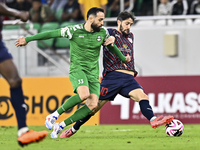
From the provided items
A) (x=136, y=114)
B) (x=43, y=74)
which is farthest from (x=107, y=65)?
(x=43, y=74)

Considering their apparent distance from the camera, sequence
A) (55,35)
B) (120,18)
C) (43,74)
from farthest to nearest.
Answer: (43,74), (120,18), (55,35)

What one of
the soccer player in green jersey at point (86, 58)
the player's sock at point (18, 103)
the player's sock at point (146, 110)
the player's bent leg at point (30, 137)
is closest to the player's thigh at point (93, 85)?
the soccer player in green jersey at point (86, 58)

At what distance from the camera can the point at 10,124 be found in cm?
1142

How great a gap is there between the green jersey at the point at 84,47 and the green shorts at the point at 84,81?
0.26ft

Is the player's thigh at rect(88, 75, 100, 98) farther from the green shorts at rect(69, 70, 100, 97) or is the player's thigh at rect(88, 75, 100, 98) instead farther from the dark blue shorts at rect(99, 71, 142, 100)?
the dark blue shorts at rect(99, 71, 142, 100)

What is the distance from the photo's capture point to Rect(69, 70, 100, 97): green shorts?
6949mm

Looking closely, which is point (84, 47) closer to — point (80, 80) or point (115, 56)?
point (80, 80)

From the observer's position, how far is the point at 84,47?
23.4 feet

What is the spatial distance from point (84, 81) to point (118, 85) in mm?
904

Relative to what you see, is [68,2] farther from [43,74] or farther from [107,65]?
[107,65]

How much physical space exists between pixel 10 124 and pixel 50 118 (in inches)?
184

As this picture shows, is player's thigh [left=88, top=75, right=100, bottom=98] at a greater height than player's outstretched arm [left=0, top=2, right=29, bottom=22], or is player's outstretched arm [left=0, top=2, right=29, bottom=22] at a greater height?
player's outstretched arm [left=0, top=2, right=29, bottom=22]

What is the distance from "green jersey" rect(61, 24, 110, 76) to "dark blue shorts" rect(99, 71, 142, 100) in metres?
0.57

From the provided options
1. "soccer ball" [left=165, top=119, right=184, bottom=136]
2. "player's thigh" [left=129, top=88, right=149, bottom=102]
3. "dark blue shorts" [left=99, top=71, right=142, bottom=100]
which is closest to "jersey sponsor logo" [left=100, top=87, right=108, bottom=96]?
"dark blue shorts" [left=99, top=71, right=142, bottom=100]
